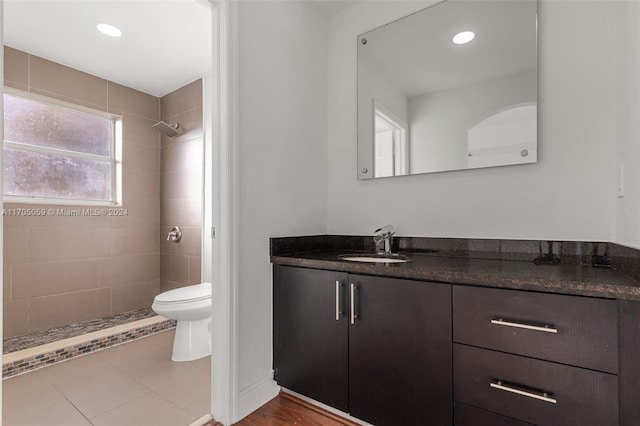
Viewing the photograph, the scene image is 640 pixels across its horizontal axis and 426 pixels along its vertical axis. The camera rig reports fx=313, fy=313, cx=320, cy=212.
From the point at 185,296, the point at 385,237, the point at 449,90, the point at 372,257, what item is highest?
the point at 449,90

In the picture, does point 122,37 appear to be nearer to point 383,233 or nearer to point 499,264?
point 383,233

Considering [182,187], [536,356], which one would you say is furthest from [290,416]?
[182,187]

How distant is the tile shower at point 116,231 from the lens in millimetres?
2553

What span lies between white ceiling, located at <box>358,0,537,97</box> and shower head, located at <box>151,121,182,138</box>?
6.89 feet

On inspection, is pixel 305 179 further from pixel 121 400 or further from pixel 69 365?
pixel 69 365

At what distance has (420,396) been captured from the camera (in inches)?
48.1

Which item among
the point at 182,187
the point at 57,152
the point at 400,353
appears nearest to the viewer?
the point at 400,353

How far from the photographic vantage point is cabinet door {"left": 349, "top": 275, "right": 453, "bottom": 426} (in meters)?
1.18

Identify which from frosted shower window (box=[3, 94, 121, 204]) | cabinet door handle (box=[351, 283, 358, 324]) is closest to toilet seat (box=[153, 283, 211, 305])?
cabinet door handle (box=[351, 283, 358, 324])

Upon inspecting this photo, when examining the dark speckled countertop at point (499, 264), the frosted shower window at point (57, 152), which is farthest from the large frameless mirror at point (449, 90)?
the frosted shower window at point (57, 152)

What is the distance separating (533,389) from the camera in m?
1.02

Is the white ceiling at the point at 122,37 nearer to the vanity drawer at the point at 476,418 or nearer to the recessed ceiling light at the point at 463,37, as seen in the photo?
the recessed ceiling light at the point at 463,37

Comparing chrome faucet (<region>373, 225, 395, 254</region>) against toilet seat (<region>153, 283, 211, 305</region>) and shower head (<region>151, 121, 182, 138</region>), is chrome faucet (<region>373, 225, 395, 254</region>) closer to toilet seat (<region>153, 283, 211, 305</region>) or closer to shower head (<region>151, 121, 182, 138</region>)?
toilet seat (<region>153, 283, 211, 305</region>)

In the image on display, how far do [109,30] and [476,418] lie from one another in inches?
125
